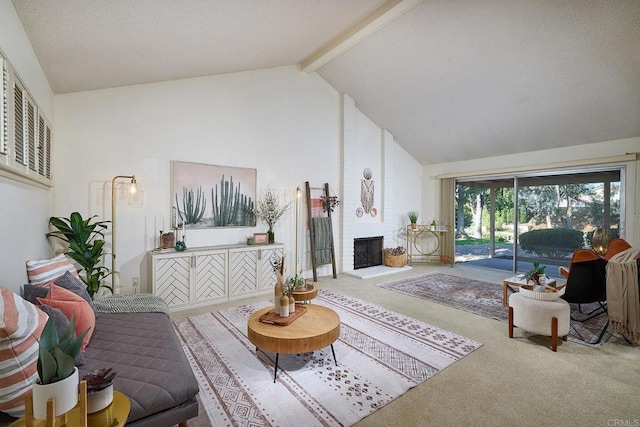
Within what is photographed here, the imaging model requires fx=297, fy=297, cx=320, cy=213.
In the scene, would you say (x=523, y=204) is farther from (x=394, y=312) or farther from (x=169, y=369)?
(x=169, y=369)

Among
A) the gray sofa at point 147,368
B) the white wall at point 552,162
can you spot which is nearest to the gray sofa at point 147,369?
the gray sofa at point 147,368

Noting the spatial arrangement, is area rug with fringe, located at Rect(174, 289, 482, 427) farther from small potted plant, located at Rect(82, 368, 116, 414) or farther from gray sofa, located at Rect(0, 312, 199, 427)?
small potted plant, located at Rect(82, 368, 116, 414)

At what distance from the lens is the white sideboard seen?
3689 mm

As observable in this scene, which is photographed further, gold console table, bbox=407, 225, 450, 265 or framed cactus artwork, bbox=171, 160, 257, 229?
gold console table, bbox=407, 225, 450, 265

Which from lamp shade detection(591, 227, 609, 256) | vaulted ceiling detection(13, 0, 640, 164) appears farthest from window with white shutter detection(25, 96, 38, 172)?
lamp shade detection(591, 227, 609, 256)

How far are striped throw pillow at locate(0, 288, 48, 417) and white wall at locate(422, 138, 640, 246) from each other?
6.60 meters

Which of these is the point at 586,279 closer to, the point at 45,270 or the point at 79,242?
the point at 45,270

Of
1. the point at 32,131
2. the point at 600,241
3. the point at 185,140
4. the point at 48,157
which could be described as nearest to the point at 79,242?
the point at 48,157

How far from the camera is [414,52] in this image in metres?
4.32

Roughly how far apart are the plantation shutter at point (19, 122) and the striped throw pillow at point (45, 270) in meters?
0.75

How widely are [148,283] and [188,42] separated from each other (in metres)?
2.96

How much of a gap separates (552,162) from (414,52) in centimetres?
316

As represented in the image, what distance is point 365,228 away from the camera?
6238mm

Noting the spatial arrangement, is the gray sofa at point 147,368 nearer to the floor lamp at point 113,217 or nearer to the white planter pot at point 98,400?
the white planter pot at point 98,400
